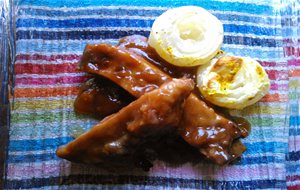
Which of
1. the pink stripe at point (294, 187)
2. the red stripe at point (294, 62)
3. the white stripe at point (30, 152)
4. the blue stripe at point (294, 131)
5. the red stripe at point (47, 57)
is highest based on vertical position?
the red stripe at point (47, 57)

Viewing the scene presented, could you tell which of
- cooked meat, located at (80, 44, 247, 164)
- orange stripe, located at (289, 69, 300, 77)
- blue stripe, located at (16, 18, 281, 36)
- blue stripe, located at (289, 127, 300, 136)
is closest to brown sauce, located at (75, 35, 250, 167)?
cooked meat, located at (80, 44, 247, 164)

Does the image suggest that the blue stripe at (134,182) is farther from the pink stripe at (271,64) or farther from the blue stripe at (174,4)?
the blue stripe at (174,4)

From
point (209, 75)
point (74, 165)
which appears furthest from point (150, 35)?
point (74, 165)

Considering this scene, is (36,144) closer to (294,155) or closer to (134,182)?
(134,182)

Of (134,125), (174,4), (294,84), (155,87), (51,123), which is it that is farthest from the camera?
(294,84)

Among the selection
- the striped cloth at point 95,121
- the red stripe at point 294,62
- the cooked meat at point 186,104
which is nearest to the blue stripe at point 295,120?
the striped cloth at point 95,121

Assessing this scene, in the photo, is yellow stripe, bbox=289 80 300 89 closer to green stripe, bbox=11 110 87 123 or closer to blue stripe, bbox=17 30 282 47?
blue stripe, bbox=17 30 282 47

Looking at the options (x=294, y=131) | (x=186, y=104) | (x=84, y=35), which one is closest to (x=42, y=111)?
(x=84, y=35)
